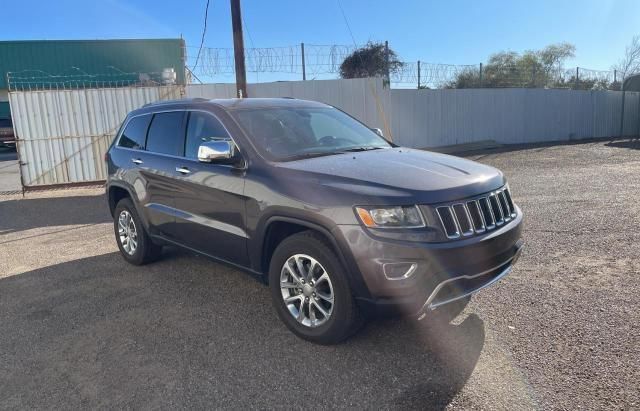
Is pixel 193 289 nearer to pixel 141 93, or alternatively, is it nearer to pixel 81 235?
pixel 81 235

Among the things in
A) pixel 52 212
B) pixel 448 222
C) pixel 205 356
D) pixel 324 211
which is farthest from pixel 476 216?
pixel 52 212

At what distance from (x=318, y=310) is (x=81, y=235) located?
17.4 feet

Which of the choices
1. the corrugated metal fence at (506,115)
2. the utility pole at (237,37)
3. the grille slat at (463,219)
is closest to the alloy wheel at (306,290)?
the grille slat at (463,219)

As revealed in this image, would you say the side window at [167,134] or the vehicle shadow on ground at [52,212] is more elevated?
the side window at [167,134]

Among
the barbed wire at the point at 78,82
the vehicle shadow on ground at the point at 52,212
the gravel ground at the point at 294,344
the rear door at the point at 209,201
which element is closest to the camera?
the gravel ground at the point at 294,344

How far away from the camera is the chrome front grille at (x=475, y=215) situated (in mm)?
3166

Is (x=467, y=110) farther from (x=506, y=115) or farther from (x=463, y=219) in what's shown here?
(x=463, y=219)

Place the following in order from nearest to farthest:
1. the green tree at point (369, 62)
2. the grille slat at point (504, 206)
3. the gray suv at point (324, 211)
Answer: the gray suv at point (324, 211)
the grille slat at point (504, 206)
the green tree at point (369, 62)

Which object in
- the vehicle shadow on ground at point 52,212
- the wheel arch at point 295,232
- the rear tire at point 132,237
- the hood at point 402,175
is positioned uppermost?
the hood at point 402,175

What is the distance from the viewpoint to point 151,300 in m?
4.65

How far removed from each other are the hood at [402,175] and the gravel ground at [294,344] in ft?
3.66

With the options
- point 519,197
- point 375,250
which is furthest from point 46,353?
point 519,197

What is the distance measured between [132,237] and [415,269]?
3.85 meters

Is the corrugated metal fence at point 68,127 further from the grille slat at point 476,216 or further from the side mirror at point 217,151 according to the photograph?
the grille slat at point 476,216
